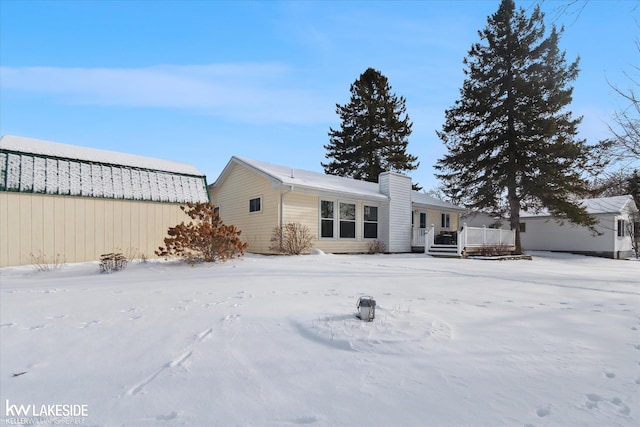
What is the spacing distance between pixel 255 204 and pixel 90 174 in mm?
6611

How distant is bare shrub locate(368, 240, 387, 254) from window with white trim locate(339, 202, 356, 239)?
1058 mm

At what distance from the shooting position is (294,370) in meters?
2.72

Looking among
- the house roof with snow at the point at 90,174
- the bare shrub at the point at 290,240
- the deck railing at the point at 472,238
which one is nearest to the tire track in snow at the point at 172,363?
the house roof with snow at the point at 90,174

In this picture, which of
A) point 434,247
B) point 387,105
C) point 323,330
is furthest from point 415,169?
point 323,330

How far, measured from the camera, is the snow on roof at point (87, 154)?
8711 mm

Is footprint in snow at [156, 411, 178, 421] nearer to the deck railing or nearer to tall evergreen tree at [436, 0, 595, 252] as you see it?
the deck railing

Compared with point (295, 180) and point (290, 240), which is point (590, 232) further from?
point (290, 240)

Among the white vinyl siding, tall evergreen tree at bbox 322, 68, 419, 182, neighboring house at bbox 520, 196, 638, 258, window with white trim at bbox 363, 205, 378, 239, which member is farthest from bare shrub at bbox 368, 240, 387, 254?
tall evergreen tree at bbox 322, 68, 419, 182

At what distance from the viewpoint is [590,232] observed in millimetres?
21859

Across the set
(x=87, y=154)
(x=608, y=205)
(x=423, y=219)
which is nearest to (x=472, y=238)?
(x=423, y=219)

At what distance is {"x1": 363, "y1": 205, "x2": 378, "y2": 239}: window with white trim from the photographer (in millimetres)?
15859

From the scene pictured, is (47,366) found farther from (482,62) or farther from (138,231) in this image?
(482,62)

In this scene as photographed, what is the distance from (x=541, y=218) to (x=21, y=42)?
94.4 ft

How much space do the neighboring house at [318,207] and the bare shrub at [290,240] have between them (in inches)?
10.5
